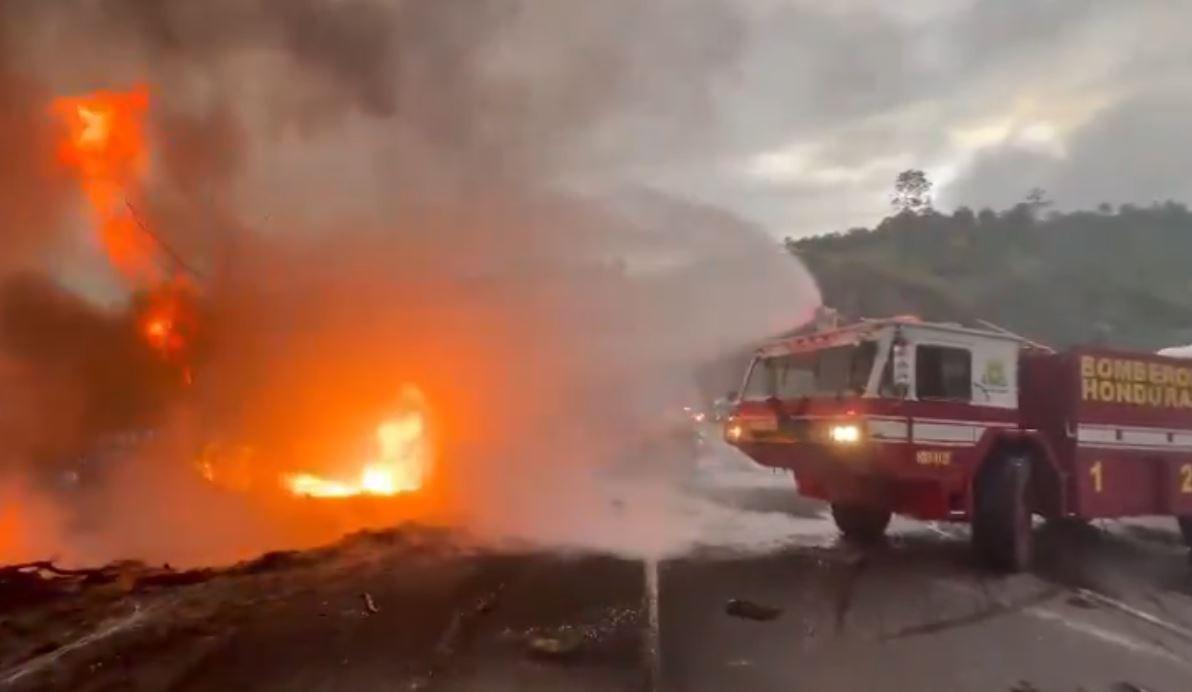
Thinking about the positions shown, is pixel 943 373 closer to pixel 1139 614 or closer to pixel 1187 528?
pixel 1139 614

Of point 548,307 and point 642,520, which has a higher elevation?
point 548,307

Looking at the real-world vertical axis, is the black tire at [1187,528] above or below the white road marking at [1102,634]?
above

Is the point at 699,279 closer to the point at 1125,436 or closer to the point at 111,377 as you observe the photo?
the point at 1125,436

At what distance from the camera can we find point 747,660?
6594mm

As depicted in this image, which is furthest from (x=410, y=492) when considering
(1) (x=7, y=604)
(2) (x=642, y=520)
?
(1) (x=7, y=604)

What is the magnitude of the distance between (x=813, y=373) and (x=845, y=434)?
1060 millimetres

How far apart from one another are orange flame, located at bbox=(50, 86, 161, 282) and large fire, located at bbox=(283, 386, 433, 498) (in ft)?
15.2

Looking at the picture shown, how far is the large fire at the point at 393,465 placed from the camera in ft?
53.1

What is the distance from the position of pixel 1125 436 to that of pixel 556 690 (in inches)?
332

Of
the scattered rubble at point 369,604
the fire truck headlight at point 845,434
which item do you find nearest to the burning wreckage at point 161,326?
the scattered rubble at point 369,604

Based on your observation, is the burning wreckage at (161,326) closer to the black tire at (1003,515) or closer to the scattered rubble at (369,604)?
the scattered rubble at (369,604)

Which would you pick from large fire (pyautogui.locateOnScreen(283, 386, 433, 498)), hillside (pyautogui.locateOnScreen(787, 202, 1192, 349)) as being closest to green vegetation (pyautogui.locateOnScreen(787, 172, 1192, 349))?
hillside (pyautogui.locateOnScreen(787, 202, 1192, 349))

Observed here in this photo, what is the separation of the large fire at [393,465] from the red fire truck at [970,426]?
7.32 m

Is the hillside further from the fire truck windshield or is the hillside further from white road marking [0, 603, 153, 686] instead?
white road marking [0, 603, 153, 686]
